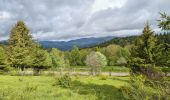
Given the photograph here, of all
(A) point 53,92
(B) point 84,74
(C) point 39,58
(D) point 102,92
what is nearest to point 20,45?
(C) point 39,58

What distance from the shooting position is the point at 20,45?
6172 centimetres

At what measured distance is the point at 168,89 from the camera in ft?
39.7

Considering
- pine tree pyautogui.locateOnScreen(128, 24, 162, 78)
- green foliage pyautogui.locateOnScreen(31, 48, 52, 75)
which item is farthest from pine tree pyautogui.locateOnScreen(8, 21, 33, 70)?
pine tree pyautogui.locateOnScreen(128, 24, 162, 78)

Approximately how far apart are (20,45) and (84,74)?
14962 millimetres

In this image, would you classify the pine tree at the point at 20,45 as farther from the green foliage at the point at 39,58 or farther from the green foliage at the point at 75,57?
the green foliage at the point at 75,57

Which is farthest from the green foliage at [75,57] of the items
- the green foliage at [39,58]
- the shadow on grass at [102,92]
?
the shadow on grass at [102,92]

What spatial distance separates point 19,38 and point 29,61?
4.91 m

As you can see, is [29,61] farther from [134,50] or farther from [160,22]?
[160,22]

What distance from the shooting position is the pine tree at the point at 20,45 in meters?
60.4

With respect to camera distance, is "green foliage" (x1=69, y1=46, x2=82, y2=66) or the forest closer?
the forest

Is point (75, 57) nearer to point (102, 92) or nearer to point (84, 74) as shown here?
point (84, 74)

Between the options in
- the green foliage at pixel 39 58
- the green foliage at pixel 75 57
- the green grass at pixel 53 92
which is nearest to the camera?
the green grass at pixel 53 92

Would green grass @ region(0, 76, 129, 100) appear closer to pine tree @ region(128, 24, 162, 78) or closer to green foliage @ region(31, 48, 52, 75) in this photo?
pine tree @ region(128, 24, 162, 78)

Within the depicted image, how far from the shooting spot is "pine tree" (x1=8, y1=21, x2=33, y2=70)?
60.4m
